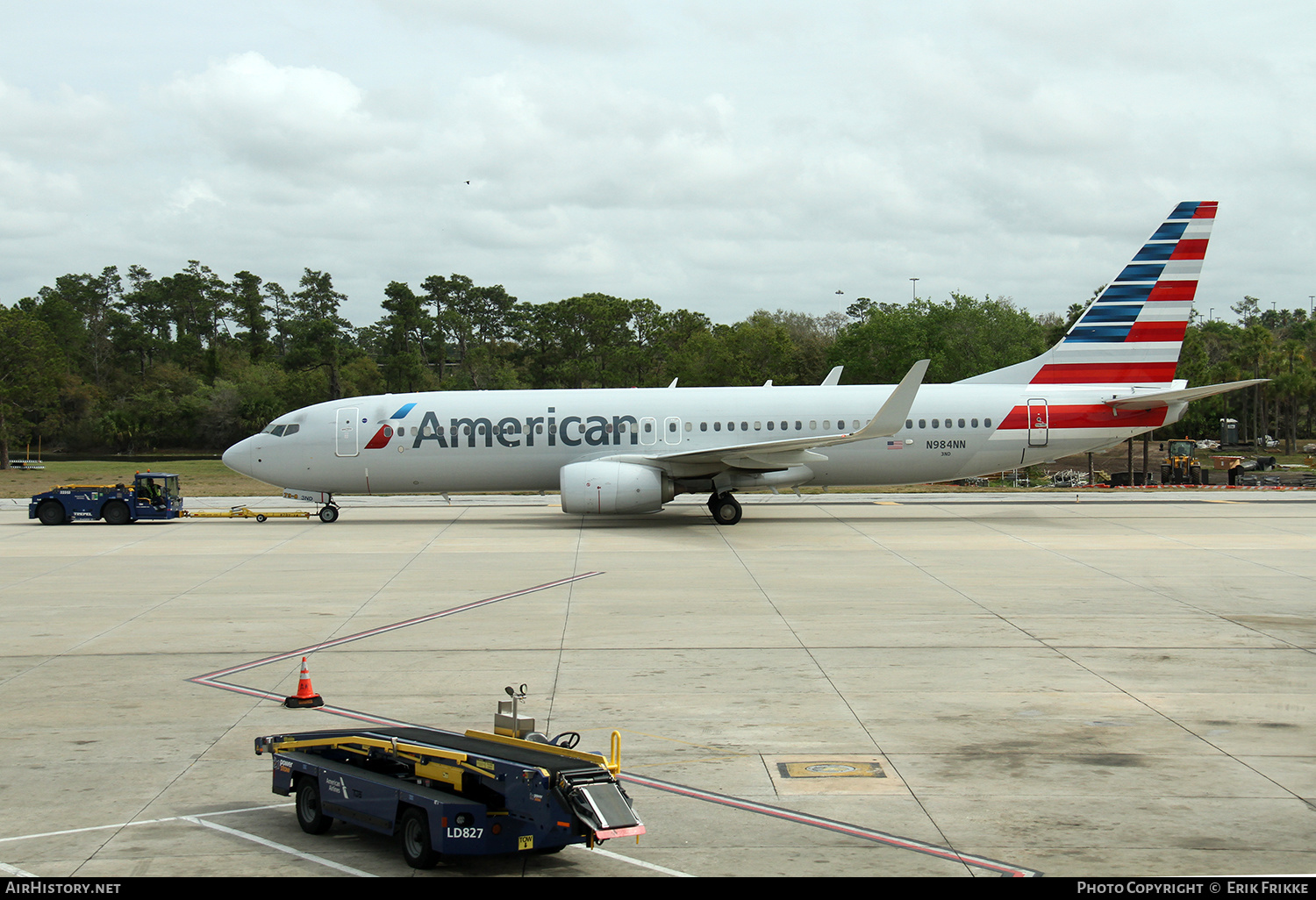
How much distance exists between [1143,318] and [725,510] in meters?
13.1

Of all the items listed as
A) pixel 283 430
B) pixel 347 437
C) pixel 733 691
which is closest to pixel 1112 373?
pixel 347 437

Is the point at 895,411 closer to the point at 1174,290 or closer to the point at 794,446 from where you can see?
the point at 794,446

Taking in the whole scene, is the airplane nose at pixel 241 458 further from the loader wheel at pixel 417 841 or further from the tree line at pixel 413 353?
the tree line at pixel 413 353

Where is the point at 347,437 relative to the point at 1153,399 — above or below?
below

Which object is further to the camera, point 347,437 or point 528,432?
point 347,437

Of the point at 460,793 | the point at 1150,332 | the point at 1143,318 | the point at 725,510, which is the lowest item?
the point at 460,793

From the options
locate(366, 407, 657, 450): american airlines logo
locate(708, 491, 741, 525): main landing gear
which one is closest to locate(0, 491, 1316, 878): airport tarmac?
locate(708, 491, 741, 525): main landing gear

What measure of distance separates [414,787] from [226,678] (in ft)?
Result: 20.6

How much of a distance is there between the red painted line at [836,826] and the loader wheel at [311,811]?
2.34 m

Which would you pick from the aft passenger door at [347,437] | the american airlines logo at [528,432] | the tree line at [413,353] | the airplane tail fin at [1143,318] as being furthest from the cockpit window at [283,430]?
the tree line at [413,353]

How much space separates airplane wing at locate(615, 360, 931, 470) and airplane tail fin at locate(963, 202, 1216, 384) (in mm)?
6073

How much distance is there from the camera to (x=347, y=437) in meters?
30.4

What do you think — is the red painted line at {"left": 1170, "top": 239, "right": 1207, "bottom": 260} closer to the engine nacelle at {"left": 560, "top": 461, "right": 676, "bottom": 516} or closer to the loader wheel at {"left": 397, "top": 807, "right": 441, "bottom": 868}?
the engine nacelle at {"left": 560, "top": 461, "right": 676, "bottom": 516}

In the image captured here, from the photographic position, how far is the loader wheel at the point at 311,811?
753 centimetres
